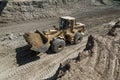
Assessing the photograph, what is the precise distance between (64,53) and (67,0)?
42.2 ft

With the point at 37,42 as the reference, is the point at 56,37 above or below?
below

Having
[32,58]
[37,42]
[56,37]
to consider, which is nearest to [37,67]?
[32,58]

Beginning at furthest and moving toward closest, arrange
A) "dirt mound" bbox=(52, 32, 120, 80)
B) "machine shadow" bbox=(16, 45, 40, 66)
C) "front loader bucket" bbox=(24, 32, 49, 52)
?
"machine shadow" bbox=(16, 45, 40, 66)
"front loader bucket" bbox=(24, 32, 49, 52)
"dirt mound" bbox=(52, 32, 120, 80)

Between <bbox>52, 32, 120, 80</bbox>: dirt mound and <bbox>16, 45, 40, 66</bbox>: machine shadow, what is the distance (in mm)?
3824

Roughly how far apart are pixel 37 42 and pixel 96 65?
478 cm

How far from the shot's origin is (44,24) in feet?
69.9

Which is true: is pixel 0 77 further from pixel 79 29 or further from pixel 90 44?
pixel 79 29

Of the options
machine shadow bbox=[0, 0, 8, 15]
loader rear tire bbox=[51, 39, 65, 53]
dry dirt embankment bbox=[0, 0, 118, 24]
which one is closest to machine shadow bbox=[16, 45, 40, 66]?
loader rear tire bbox=[51, 39, 65, 53]

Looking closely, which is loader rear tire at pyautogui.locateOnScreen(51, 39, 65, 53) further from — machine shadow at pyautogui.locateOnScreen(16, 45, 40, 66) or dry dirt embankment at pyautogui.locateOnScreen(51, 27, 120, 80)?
dry dirt embankment at pyautogui.locateOnScreen(51, 27, 120, 80)

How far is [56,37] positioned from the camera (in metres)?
14.7

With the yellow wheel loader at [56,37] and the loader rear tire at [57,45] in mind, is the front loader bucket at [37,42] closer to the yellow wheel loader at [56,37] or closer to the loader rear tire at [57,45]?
the yellow wheel loader at [56,37]

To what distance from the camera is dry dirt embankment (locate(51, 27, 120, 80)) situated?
9.16m

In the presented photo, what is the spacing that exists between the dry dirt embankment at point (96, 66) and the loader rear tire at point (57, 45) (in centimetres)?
324

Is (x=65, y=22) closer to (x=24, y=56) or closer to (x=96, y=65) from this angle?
(x=24, y=56)
